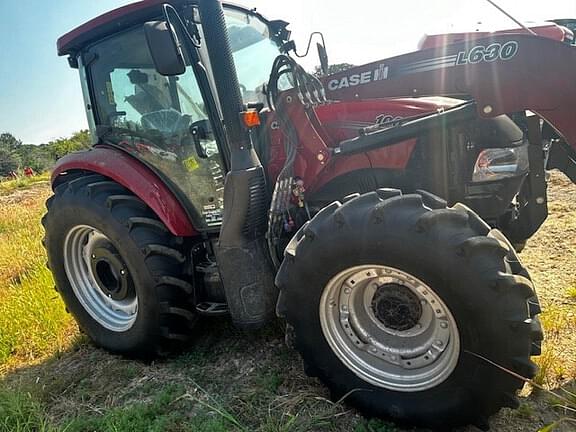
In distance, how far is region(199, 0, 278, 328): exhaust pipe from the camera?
2.46m

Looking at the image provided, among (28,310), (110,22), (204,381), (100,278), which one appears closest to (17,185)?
(28,310)

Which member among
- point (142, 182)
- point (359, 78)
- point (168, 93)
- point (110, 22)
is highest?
point (110, 22)

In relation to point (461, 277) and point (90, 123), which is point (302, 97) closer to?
point (461, 277)

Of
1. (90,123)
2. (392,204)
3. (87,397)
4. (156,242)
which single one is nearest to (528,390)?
(392,204)

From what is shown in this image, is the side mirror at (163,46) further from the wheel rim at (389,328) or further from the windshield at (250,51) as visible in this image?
the wheel rim at (389,328)

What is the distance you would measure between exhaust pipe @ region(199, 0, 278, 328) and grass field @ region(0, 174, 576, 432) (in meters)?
0.40

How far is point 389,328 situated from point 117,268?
1.84m

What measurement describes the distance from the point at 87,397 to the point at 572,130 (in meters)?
2.98

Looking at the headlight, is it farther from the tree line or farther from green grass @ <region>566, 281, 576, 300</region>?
the tree line

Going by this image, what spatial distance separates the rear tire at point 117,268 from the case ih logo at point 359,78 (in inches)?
55.8

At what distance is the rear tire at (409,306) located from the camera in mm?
1823

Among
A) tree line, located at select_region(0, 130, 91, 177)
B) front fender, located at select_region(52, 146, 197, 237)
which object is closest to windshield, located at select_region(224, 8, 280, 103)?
front fender, located at select_region(52, 146, 197, 237)

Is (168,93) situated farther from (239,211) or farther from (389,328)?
(389,328)

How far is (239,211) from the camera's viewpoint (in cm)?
259
